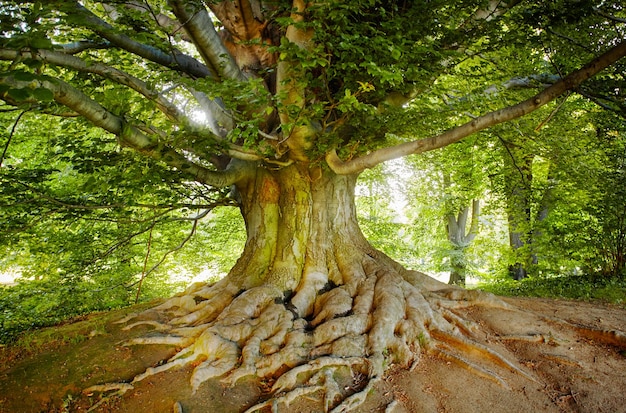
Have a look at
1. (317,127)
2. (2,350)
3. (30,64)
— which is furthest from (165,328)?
(30,64)

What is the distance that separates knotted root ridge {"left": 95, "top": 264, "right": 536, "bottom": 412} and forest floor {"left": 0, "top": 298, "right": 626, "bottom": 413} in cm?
12

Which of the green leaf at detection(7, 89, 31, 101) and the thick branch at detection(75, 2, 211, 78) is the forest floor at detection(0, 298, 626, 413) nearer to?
the green leaf at detection(7, 89, 31, 101)

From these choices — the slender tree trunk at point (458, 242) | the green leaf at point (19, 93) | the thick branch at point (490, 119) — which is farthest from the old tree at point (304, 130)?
the slender tree trunk at point (458, 242)

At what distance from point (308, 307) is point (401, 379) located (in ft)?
5.66

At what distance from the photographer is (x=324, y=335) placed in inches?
156

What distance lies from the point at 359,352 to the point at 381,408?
652mm

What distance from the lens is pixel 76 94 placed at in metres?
3.11

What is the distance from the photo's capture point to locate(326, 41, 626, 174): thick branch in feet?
9.27

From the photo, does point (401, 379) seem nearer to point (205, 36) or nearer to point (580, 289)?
point (205, 36)

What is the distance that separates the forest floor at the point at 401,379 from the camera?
3.25m

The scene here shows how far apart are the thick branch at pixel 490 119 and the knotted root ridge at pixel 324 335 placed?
1.85 metres

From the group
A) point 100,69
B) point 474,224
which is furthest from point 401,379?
point 474,224

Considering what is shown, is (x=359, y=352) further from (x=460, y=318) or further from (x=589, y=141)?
(x=589, y=141)

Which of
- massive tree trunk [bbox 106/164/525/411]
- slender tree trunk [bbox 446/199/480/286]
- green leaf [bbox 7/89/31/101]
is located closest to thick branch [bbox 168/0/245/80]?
massive tree trunk [bbox 106/164/525/411]
